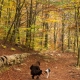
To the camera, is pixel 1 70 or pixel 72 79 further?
pixel 72 79

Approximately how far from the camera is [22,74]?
13680 millimetres

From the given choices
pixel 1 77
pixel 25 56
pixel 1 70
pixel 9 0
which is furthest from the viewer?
pixel 9 0

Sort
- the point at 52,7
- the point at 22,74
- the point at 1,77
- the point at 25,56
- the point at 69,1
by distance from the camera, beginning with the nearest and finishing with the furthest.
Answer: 1. the point at 1,77
2. the point at 22,74
3. the point at 25,56
4. the point at 69,1
5. the point at 52,7

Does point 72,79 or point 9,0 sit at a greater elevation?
point 9,0

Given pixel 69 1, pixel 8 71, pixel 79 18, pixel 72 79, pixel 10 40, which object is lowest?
pixel 72 79

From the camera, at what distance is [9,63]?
45.7 feet

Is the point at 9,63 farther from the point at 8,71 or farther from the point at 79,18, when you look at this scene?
the point at 79,18

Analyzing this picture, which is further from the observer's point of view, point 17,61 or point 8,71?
point 17,61

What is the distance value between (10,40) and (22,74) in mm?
7905

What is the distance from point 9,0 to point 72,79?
37.7ft

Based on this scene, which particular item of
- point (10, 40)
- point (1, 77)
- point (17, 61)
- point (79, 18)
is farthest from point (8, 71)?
point (79, 18)

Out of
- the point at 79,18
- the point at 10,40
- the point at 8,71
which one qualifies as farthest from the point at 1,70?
the point at 79,18

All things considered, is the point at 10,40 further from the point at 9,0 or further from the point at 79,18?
the point at 79,18

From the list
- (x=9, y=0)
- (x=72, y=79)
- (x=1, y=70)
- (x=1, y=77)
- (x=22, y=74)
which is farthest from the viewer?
(x=9, y=0)
